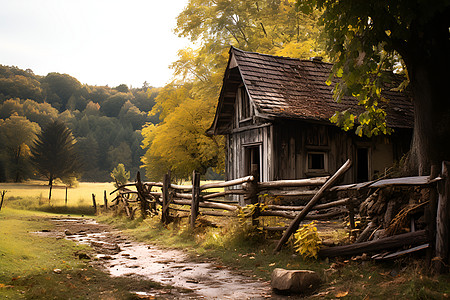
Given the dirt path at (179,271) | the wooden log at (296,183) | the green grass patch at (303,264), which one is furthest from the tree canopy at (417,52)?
the dirt path at (179,271)

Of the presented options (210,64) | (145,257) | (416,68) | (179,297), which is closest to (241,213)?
(145,257)

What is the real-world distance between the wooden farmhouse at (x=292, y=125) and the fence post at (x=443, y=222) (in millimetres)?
7856

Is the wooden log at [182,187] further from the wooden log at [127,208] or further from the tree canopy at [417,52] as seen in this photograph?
the tree canopy at [417,52]

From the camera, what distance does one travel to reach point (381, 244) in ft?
19.3

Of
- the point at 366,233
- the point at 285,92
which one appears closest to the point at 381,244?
the point at 366,233

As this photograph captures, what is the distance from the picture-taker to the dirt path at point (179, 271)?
5844mm

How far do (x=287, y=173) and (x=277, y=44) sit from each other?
16012 millimetres

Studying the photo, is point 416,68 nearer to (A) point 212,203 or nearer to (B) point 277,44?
(A) point 212,203

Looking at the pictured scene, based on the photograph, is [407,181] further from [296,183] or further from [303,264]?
[296,183]

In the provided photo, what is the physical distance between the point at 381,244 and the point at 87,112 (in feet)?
300

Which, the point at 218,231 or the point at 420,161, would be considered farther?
the point at 218,231

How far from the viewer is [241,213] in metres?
8.86

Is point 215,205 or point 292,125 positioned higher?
point 292,125

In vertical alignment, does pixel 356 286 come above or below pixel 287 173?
below
